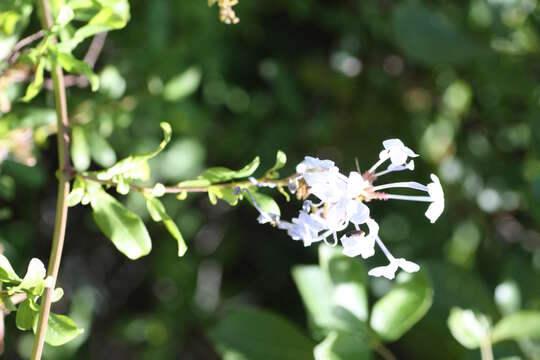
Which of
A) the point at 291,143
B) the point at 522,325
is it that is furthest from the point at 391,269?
the point at 291,143

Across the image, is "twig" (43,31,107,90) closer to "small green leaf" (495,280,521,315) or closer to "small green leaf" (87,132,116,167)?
"small green leaf" (87,132,116,167)

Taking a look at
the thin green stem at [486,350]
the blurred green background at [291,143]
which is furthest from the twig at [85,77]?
the thin green stem at [486,350]

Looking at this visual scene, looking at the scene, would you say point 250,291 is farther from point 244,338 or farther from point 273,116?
point 244,338

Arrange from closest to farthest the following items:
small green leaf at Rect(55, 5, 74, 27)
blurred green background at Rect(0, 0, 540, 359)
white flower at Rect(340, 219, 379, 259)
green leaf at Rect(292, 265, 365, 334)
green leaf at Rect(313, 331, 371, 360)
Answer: white flower at Rect(340, 219, 379, 259) → small green leaf at Rect(55, 5, 74, 27) → green leaf at Rect(313, 331, 371, 360) → green leaf at Rect(292, 265, 365, 334) → blurred green background at Rect(0, 0, 540, 359)

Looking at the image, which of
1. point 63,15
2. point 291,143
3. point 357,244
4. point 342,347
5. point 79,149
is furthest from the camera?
point 291,143

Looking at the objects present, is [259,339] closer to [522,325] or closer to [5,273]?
[522,325]

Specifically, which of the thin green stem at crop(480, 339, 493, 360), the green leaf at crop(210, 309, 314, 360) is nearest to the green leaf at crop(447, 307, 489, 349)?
the thin green stem at crop(480, 339, 493, 360)

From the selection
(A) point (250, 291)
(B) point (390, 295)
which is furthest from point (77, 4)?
(A) point (250, 291)
